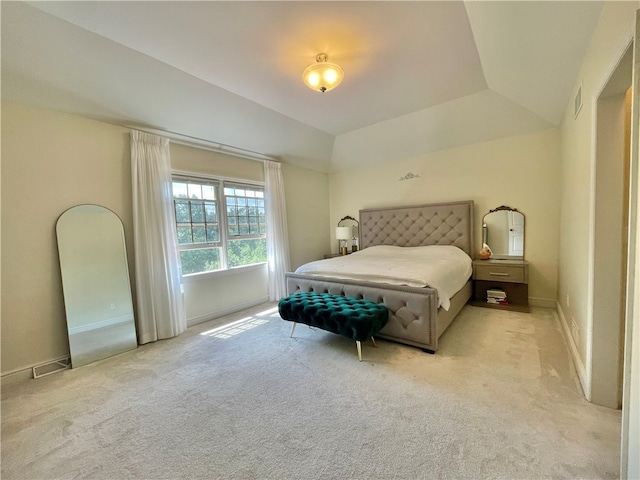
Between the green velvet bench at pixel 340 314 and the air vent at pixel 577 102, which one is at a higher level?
the air vent at pixel 577 102

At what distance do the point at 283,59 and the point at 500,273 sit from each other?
399 centimetres

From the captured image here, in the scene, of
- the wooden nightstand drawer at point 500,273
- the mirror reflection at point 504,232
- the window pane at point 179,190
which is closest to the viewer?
the window pane at point 179,190

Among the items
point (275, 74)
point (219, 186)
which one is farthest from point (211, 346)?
point (275, 74)

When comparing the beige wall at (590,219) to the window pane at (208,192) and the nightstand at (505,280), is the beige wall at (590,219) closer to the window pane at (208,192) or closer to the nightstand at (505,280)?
the nightstand at (505,280)

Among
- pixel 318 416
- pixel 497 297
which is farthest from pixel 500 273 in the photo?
pixel 318 416

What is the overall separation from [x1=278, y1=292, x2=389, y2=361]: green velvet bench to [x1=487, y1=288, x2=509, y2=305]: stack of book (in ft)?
7.73

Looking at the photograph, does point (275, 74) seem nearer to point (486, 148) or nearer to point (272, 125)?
point (272, 125)

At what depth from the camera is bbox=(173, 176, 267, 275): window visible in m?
3.69

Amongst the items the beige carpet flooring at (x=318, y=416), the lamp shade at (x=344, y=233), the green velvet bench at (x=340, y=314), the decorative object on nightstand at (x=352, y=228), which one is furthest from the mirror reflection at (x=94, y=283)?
the decorative object on nightstand at (x=352, y=228)

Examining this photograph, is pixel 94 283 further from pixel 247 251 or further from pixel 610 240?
pixel 610 240

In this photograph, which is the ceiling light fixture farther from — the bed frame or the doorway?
the bed frame

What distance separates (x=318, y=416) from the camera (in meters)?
1.78

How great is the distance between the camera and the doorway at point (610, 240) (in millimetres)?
1712

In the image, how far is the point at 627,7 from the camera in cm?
134
